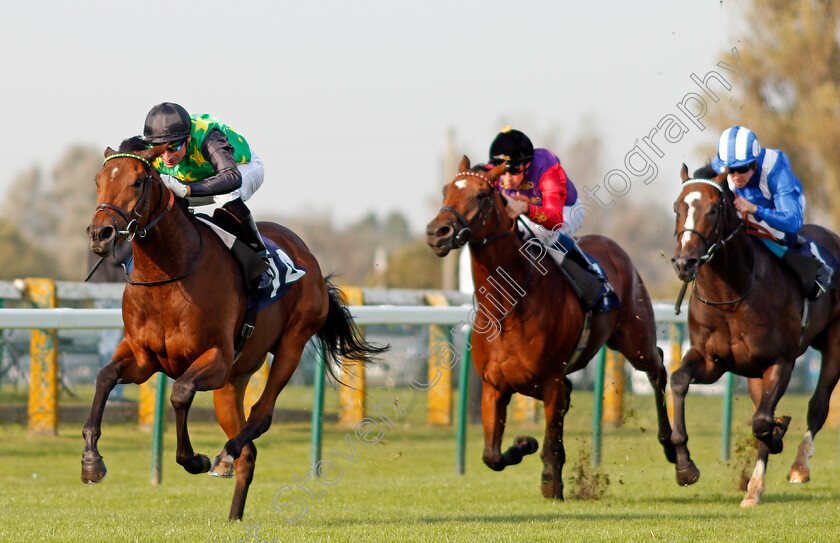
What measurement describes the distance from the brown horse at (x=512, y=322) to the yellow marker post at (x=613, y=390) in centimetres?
409

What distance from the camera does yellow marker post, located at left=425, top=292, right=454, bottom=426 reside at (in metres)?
9.35

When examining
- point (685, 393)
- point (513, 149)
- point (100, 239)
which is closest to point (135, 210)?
point (100, 239)

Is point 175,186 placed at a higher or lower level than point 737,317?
higher

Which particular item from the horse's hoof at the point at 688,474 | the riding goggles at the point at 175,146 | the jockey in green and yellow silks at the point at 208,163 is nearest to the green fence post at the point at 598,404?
the horse's hoof at the point at 688,474

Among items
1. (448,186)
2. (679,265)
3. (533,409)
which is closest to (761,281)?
(679,265)

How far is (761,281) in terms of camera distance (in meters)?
6.11

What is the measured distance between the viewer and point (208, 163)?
17.4 feet

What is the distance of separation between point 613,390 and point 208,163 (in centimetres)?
615

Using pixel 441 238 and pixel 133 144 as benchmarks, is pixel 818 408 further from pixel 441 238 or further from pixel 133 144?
pixel 133 144

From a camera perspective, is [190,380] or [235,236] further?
[235,236]

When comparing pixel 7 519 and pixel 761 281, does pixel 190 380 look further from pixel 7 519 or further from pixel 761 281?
pixel 761 281

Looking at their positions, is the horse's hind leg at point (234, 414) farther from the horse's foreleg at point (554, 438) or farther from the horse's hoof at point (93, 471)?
the horse's foreleg at point (554, 438)

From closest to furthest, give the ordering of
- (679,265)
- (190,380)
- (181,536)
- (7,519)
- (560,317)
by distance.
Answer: (181,536)
(190,380)
(7,519)
(679,265)
(560,317)

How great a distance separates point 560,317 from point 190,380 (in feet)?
7.03
